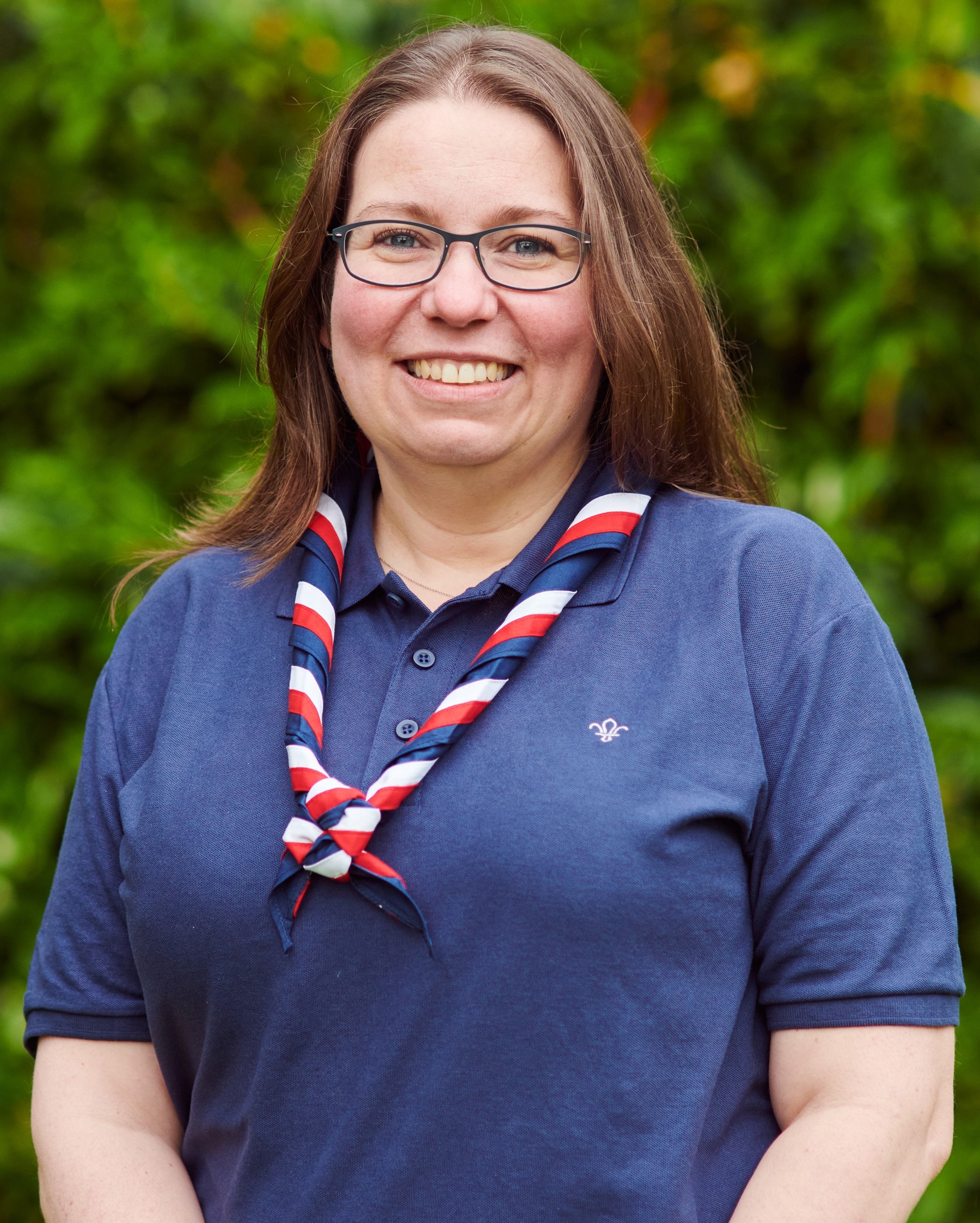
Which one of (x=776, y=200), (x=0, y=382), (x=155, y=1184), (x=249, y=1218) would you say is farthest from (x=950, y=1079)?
(x=0, y=382)

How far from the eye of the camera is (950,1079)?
159 cm

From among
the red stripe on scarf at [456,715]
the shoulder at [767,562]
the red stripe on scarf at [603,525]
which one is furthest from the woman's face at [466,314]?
the red stripe on scarf at [456,715]

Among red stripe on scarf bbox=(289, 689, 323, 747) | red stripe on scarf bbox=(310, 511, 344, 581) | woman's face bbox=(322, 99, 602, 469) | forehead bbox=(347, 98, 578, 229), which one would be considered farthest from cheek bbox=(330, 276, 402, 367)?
red stripe on scarf bbox=(289, 689, 323, 747)

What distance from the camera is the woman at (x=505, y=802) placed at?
1.50 metres

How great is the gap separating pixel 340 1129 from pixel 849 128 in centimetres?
229

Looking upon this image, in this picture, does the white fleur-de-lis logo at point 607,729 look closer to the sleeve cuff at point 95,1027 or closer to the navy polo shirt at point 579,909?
the navy polo shirt at point 579,909

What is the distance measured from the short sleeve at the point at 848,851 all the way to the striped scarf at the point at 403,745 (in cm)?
29

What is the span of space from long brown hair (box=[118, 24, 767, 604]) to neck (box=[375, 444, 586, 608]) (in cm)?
12

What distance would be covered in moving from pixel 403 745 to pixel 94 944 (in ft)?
1.80

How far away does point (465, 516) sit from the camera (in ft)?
6.07

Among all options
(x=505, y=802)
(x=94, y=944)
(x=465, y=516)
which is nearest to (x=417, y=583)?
(x=465, y=516)

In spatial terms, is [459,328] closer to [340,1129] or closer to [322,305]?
[322,305]

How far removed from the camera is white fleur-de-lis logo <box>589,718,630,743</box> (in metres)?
1.56

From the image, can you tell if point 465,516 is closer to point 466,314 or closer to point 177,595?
point 466,314
